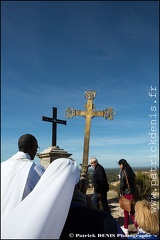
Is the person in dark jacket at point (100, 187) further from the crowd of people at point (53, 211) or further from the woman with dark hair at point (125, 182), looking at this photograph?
the crowd of people at point (53, 211)

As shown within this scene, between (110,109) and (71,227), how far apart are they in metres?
6.89

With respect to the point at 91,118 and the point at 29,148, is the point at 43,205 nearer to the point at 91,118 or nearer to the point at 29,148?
the point at 29,148

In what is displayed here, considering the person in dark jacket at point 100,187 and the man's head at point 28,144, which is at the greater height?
the man's head at point 28,144

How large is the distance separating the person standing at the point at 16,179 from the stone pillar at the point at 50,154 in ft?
12.8

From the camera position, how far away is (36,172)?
102 inches

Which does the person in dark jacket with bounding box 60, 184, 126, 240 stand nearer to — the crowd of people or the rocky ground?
the crowd of people

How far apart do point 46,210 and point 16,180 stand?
80 centimetres

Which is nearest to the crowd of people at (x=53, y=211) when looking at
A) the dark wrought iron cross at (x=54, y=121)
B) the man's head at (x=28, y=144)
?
the man's head at (x=28, y=144)

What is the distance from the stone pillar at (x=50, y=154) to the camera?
22.2 ft

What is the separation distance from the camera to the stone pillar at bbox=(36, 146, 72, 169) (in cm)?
675

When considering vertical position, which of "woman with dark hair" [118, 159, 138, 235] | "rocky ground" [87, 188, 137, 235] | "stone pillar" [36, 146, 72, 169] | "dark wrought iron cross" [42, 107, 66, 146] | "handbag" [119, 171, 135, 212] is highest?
"dark wrought iron cross" [42, 107, 66, 146]

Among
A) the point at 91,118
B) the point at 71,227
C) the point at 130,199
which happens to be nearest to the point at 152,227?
the point at 71,227

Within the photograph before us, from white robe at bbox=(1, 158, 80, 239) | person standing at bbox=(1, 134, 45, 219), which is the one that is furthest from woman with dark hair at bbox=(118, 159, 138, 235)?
white robe at bbox=(1, 158, 80, 239)

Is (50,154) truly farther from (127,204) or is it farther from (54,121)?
(127,204)
